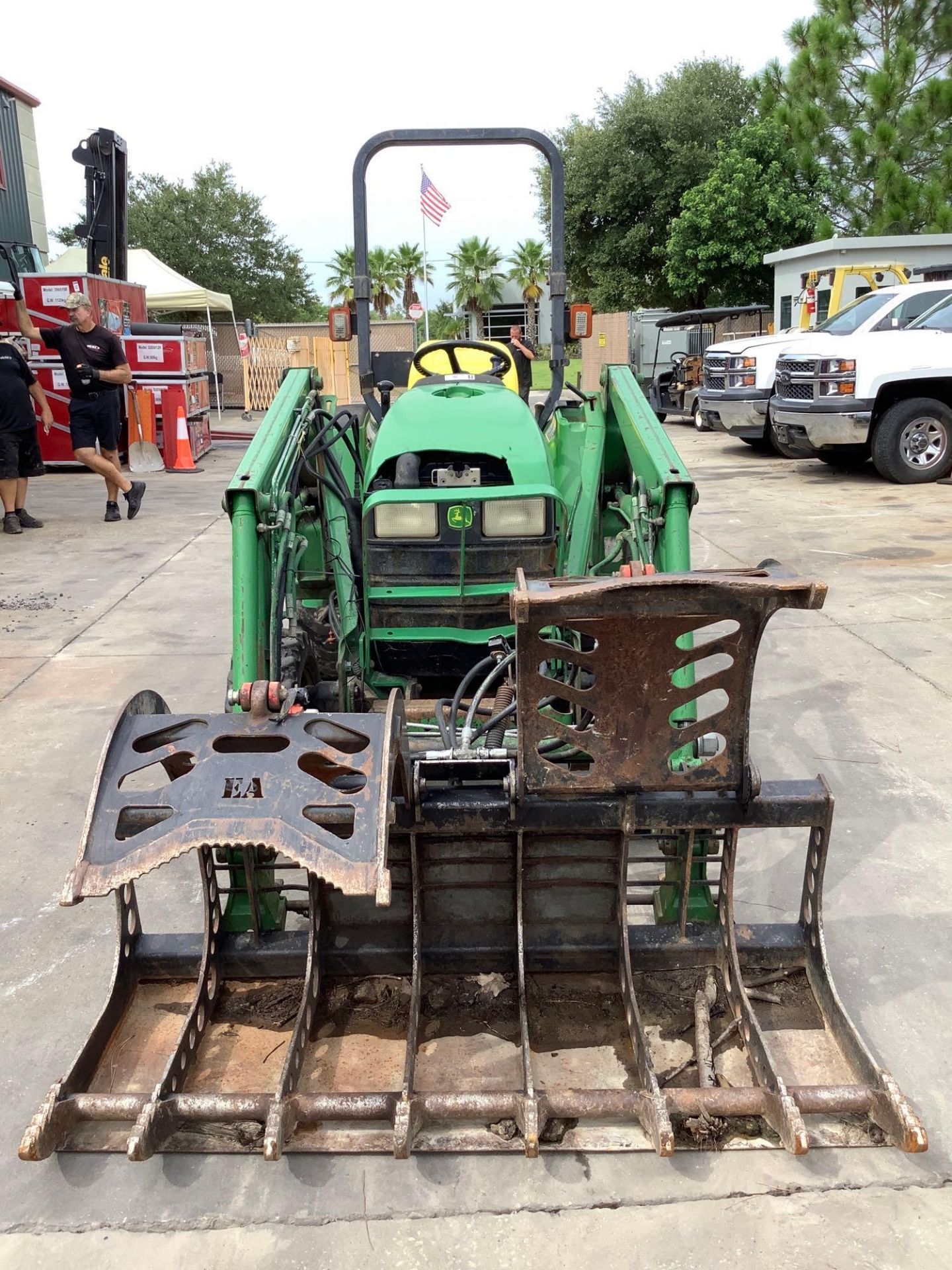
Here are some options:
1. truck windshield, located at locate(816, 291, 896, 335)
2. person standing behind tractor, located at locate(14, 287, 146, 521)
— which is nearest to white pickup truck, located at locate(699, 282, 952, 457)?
truck windshield, located at locate(816, 291, 896, 335)

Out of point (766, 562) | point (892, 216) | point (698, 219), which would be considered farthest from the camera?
point (698, 219)

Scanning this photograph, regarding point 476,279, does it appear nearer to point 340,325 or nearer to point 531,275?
point 531,275

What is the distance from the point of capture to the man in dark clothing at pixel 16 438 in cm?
905

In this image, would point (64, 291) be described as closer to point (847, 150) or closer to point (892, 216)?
point (892, 216)

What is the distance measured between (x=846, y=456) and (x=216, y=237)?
3253cm

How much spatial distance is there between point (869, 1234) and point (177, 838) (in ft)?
5.55

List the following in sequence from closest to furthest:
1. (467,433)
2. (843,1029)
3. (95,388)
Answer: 1. (843,1029)
2. (467,433)
3. (95,388)

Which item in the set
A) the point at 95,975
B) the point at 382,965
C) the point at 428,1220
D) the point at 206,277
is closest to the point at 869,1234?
the point at 428,1220

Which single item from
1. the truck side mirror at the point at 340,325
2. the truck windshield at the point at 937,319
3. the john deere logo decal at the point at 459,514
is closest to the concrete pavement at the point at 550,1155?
the john deere logo decal at the point at 459,514

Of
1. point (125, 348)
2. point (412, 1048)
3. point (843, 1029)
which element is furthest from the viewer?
point (125, 348)

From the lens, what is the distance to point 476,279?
57344 millimetres

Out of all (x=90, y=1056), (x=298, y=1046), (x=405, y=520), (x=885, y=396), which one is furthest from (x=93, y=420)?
(x=298, y=1046)

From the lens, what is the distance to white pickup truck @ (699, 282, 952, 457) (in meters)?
12.2

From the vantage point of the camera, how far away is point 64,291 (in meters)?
12.4
